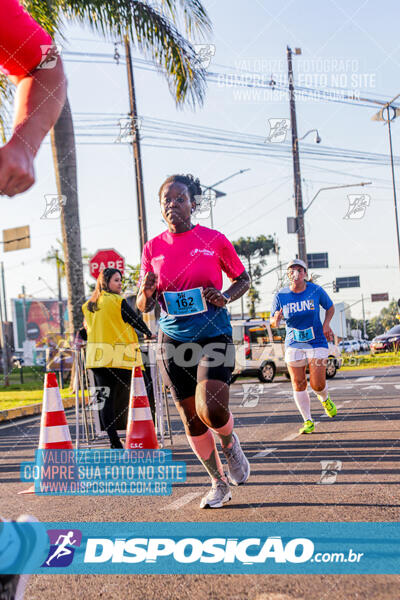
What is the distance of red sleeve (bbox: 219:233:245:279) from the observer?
4527 mm

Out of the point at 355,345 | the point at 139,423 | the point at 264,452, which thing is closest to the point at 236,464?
the point at 139,423

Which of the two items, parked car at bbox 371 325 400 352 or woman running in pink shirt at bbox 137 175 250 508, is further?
parked car at bbox 371 325 400 352

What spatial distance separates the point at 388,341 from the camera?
28.7 metres

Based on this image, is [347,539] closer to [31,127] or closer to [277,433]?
[31,127]

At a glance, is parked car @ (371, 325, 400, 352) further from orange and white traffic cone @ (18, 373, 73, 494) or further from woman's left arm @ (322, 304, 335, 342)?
orange and white traffic cone @ (18, 373, 73, 494)

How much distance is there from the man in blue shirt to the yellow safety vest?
1.88 m

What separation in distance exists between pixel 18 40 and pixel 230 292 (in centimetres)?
282

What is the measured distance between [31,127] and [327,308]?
6.93 metres

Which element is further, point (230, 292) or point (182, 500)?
point (182, 500)

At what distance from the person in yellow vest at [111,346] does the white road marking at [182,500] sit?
2243 mm

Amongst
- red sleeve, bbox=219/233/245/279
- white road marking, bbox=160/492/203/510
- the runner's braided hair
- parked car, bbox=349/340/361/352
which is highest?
the runner's braided hair

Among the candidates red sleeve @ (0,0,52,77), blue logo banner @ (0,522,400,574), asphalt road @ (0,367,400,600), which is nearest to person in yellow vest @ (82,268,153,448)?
asphalt road @ (0,367,400,600)

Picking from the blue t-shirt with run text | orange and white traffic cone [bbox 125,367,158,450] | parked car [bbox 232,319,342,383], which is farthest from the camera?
parked car [bbox 232,319,342,383]

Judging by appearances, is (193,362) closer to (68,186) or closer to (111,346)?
(111,346)
